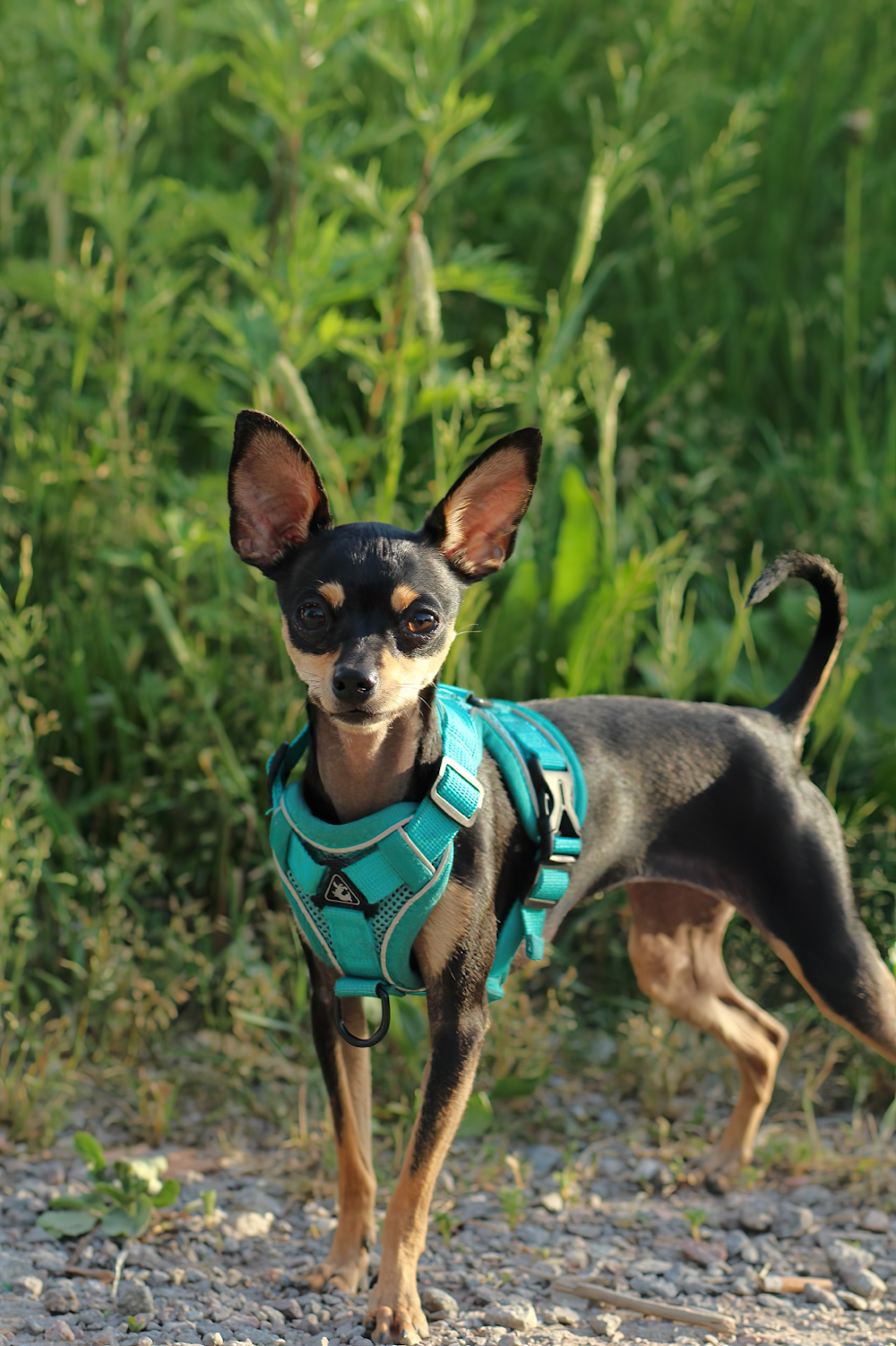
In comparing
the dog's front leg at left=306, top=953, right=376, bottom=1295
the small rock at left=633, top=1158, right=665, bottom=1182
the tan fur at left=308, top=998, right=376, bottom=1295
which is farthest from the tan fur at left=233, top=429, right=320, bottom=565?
the small rock at left=633, top=1158, right=665, bottom=1182

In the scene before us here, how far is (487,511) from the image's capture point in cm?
246

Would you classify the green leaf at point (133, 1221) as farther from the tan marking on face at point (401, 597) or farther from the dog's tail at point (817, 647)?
the dog's tail at point (817, 647)

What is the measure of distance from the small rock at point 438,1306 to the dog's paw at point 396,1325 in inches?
5.9

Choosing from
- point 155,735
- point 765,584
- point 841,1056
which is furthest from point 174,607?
point 841,1056

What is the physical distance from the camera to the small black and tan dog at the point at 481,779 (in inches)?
87.6

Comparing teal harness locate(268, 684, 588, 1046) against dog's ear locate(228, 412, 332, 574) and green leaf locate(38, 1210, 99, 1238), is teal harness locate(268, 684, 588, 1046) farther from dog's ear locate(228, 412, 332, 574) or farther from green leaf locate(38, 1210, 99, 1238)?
green leaf locate(38, 1210, 99, 1238)

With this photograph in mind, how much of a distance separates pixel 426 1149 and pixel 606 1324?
588mm

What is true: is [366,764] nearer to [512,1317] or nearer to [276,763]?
[276,763]

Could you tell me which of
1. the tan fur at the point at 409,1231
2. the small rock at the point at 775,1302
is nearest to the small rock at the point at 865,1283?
the small rock at the point at 775,1302

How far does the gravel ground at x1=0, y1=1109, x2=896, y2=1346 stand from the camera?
244cm

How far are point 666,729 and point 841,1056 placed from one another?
136 centimetres

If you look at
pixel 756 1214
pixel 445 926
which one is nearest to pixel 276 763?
pixel 445 926

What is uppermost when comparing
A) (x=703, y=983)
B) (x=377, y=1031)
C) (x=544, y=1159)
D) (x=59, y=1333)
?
(x=377, y=1031)

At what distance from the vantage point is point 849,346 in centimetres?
479
